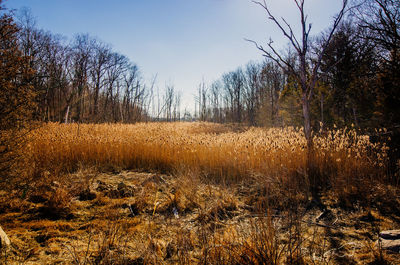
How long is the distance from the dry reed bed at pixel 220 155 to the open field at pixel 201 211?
0.04m

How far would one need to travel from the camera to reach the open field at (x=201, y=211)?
165 centimetres

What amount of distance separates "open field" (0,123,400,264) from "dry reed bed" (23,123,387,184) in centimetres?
4

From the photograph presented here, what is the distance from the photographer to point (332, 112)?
10992 millimetres

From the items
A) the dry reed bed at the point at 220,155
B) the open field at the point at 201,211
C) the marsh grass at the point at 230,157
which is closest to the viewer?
the open field at the point at 201,211

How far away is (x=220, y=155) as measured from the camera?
498cm

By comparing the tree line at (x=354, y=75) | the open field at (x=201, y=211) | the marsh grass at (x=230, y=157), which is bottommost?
the open field at (x=201, y=211)

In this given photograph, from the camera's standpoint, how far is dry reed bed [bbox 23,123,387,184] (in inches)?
152

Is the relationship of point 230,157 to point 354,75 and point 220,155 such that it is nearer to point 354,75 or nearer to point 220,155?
point 220,155

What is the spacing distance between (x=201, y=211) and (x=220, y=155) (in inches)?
113

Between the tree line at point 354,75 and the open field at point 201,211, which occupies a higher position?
the tree line at point 354,75

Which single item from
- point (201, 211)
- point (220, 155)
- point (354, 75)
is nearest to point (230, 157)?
point (220, 155)

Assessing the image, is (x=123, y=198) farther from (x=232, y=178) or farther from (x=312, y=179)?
(x=312, y=179)

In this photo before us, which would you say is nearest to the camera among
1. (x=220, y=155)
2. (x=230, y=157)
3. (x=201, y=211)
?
(x=201, y=211)

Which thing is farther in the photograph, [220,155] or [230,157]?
[220,155]
